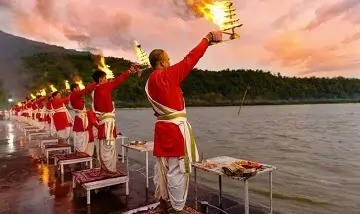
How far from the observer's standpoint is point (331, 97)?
80.9 m

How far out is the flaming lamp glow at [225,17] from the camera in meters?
3.25

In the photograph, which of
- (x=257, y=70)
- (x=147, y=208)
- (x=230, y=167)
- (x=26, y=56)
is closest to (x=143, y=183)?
(x=147, y=208)

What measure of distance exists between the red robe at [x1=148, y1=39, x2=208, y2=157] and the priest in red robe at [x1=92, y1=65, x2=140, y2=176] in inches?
79.8

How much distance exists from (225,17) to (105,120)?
3.12 m

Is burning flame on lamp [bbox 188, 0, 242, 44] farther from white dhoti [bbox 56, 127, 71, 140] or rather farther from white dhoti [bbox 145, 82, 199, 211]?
white dhoti [bbox 56, 127, 71, 140]

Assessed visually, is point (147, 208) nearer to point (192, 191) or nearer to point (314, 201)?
point (192, 191)

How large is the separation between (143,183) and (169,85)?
3365 mm

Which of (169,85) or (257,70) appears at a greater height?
(257,70)

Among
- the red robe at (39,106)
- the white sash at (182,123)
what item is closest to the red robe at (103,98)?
the white sash at (182,123)

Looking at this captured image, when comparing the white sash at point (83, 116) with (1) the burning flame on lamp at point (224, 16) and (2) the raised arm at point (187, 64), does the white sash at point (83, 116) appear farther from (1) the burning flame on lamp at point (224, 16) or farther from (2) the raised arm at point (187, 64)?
(1) the burning flame on lamp at point (224, 16)

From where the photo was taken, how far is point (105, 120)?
5648 mm

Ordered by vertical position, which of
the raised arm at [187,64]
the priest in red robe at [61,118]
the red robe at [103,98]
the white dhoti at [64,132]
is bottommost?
the white dhoti at [64,132]

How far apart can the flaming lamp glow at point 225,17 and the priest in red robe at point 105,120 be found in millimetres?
2571

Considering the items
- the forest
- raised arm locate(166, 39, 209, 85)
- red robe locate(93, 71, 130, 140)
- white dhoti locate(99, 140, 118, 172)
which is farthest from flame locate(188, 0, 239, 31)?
the forest
